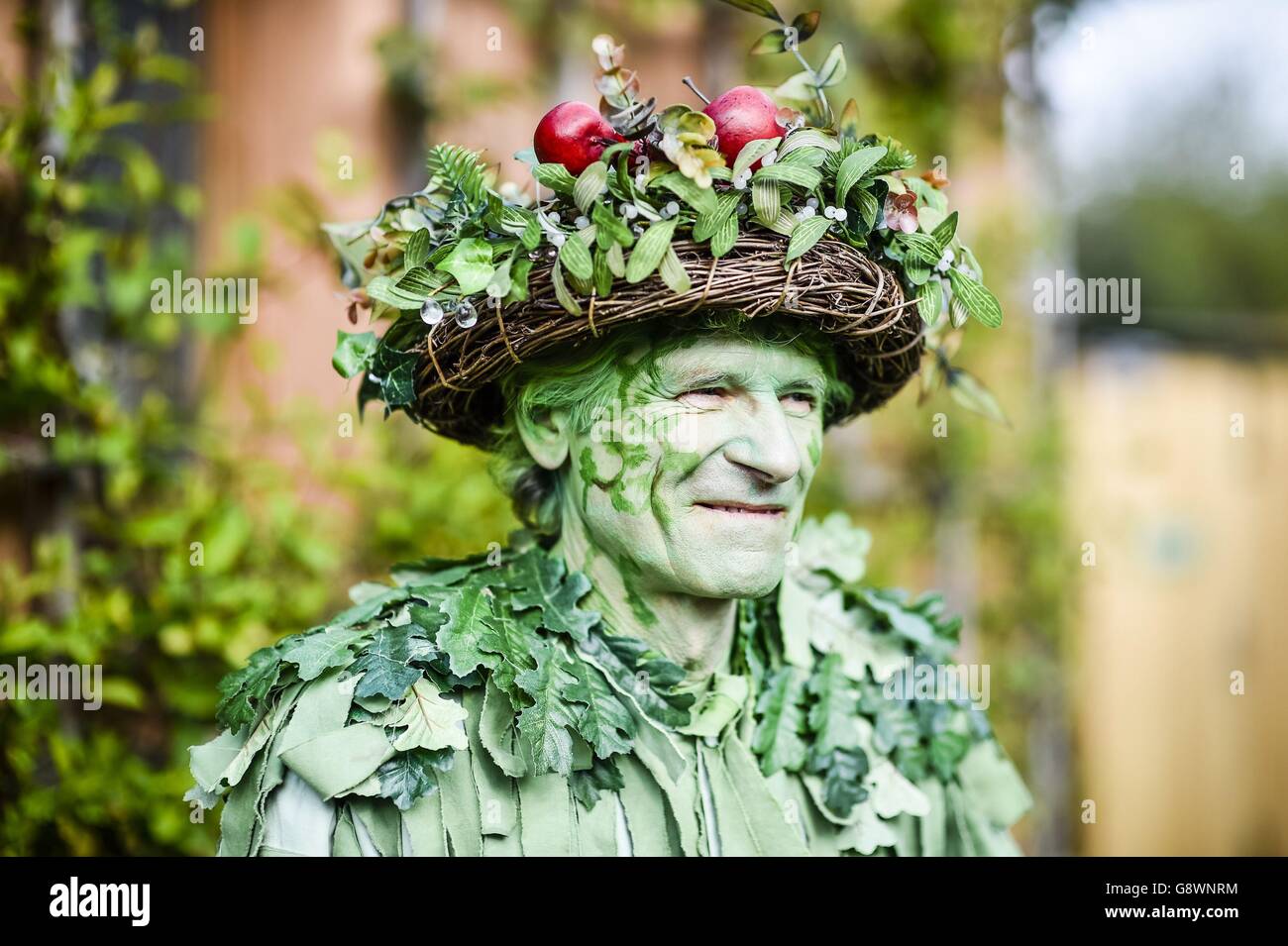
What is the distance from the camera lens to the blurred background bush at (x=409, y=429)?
2.54 m

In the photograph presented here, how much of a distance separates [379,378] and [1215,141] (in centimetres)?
916

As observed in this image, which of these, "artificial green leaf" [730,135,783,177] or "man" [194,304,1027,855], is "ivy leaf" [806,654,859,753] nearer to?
"man" [194,304,1027,855]

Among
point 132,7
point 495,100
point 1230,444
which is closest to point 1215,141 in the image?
point 1230,444

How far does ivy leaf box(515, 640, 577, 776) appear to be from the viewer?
1.35 meters

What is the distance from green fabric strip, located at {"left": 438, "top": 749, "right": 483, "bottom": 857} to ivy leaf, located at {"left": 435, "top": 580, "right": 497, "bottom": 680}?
4.2 inches

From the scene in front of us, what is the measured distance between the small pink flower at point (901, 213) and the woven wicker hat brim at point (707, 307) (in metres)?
0.06

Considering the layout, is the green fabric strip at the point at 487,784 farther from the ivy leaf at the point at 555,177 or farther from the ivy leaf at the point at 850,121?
the ivy leaf at the point at 850,121

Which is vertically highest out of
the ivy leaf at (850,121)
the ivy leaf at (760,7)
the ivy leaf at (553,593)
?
the ivy leaf at (760,7)

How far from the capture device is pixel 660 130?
133 centimetres

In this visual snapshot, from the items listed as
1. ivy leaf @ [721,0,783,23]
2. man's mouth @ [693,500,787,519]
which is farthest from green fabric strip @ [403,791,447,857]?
ivy leaf @ [721,0,783,23]

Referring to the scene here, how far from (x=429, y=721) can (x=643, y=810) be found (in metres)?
0.30

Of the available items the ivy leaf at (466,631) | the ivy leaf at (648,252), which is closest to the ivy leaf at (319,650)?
the ivy leaf at (466,631)

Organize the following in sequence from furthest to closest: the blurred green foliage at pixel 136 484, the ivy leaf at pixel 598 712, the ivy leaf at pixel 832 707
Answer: the blurred green foliage at pixel 136 484 < the ivy leaf at pixel 832 707 < the ivy leaf at pixel 598 712

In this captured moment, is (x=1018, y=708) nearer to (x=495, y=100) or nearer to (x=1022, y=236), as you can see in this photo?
(x=1022, y=236)
